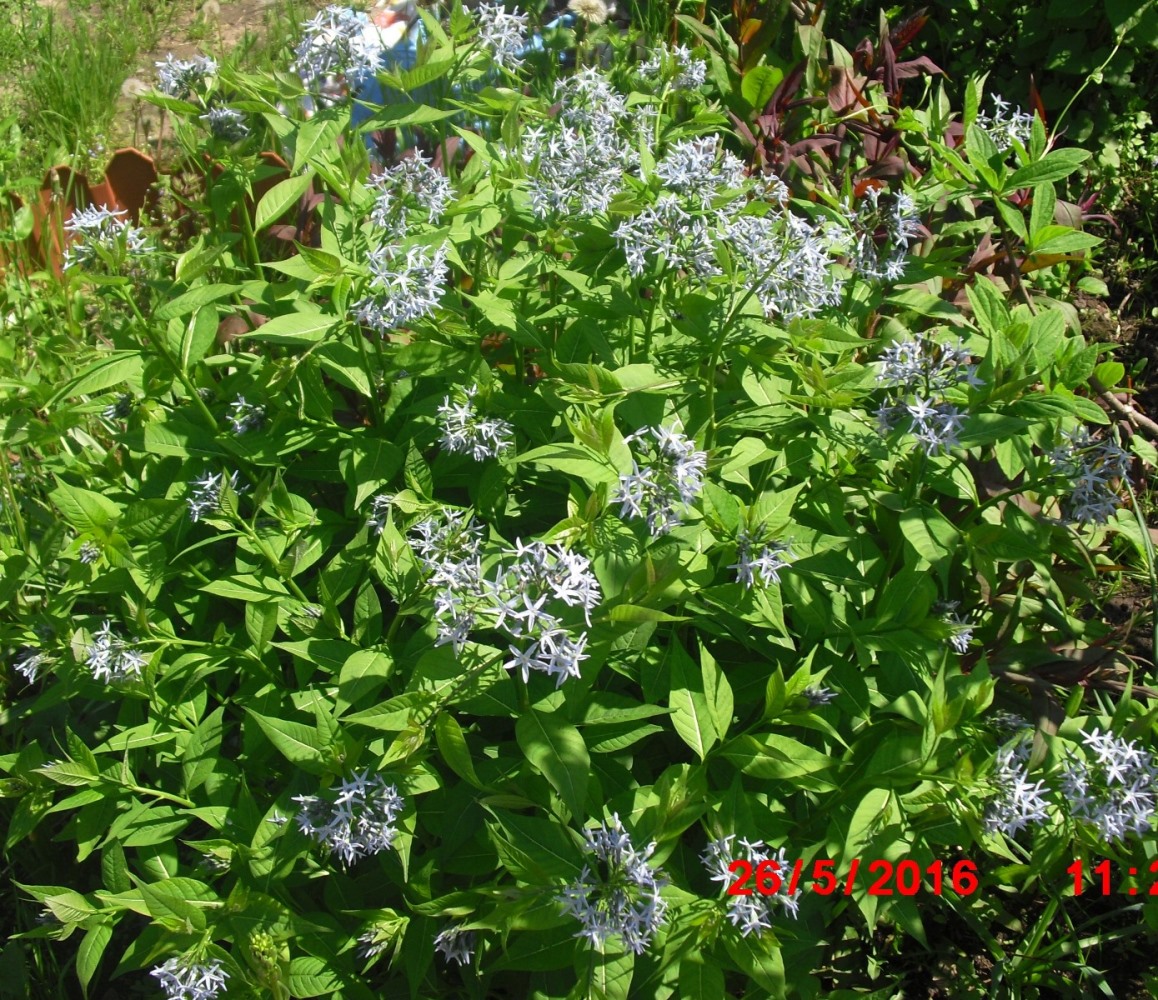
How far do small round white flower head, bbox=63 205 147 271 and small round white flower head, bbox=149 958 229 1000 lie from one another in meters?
1.50

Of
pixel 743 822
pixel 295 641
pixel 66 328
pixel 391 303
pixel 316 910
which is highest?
pixel 391 303

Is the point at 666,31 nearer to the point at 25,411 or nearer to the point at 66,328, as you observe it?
the point at 66,328

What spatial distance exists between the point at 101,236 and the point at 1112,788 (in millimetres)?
2519

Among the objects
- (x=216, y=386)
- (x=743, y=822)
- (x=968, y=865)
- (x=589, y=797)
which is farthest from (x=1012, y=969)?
(x=216, y=386)

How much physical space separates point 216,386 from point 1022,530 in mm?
2039

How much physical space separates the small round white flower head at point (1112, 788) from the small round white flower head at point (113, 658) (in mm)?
1964

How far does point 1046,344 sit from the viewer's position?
7.88 feet

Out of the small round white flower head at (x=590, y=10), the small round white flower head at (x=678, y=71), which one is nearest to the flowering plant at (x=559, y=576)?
the small round white flower head at (x=678, y=71)

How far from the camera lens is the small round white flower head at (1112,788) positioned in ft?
6.63

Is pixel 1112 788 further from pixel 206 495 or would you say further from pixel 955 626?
pixel 206 495

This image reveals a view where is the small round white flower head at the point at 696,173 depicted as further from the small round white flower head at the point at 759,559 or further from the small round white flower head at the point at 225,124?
the small round white flower head at the point at 225,124

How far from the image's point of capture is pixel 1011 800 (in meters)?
2.07

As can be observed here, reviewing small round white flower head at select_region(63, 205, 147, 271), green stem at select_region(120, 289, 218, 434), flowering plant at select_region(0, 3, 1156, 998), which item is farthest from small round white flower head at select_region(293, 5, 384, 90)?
green stem at select_region(120, 289, 218, 434)

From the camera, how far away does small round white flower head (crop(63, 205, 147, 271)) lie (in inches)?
93.0
